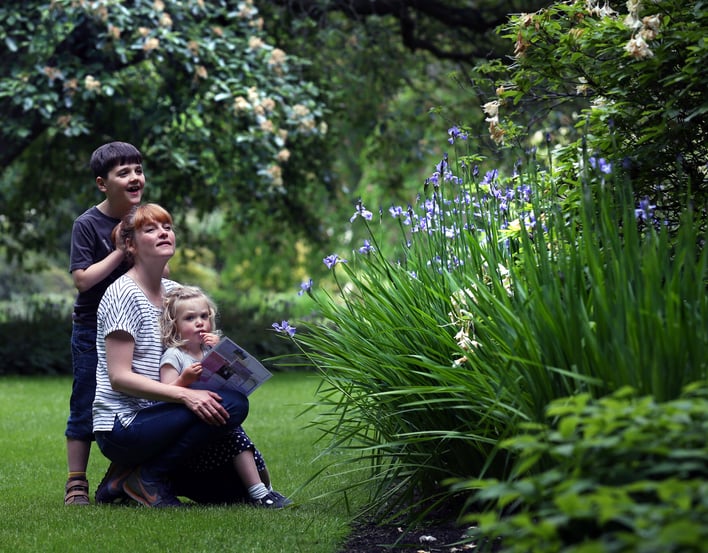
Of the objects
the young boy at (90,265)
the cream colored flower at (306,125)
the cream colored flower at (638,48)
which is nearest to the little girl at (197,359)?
the young boy at (90,265)

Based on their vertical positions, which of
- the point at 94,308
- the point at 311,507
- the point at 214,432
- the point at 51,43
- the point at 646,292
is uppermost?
the point at 51,43

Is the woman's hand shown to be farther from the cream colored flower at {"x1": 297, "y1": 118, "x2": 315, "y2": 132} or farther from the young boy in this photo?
the cream colored flower at {"x1": 297, "y1": 118, "x2": 315, "y2": 132}

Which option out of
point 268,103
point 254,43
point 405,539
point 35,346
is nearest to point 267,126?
point 268,103

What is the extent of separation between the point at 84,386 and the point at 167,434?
723mm

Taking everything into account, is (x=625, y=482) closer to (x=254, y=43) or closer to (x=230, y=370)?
(x=230, y=370)

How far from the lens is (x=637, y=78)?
4070 mm

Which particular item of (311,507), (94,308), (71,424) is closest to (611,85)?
(311,507)

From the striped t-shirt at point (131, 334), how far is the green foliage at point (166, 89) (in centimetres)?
555

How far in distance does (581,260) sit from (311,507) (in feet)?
5.99

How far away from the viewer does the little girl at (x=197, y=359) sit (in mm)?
4703

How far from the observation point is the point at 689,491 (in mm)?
1967

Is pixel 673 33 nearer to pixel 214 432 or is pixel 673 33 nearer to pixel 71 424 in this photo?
pixel 214 432

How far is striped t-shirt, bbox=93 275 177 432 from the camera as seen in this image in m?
4.65

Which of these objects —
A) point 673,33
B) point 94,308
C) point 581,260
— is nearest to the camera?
point 581,260
